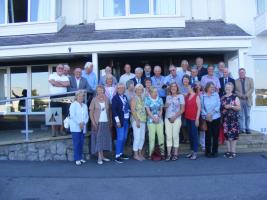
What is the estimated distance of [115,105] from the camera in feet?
30.6

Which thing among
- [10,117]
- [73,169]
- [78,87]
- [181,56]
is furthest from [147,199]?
[181,56]

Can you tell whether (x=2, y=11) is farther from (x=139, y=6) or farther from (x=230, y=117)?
(x=230, y=117)

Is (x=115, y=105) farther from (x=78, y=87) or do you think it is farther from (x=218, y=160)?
(x=218, y=160)

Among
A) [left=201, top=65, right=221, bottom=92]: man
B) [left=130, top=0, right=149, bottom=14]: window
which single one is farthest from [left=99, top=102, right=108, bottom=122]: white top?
[left=130, top=0, right=149, bottom=14]: window

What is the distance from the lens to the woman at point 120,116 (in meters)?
9.31

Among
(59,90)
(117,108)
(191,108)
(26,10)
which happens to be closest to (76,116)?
(117,108)

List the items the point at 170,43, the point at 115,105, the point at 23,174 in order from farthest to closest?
the point at 170,43 < the point at 115,105 < the point at 23,174

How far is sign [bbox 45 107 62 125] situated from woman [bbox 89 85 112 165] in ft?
3.90

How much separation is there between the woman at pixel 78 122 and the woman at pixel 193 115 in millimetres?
2576

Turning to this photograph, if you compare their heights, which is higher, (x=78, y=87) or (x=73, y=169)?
(x=78, y=87)

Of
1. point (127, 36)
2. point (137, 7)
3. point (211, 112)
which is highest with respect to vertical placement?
point (137, 7)

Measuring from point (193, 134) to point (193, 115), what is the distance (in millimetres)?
476

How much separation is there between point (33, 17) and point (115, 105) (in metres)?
6.61

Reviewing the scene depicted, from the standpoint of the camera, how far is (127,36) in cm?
1220
